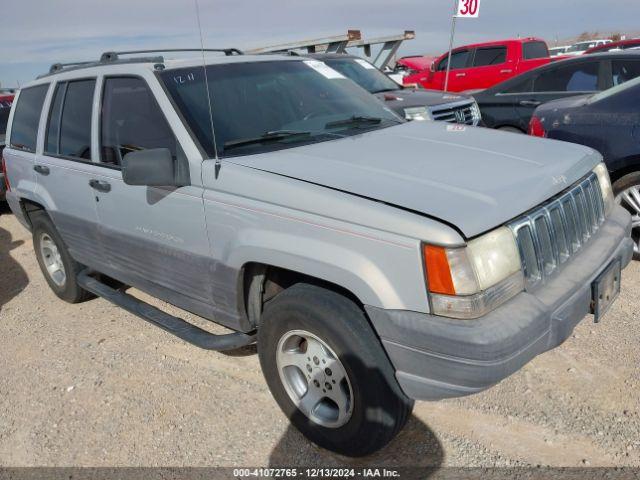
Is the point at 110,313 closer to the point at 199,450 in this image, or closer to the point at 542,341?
the point at 199,450

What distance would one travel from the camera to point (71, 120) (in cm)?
400

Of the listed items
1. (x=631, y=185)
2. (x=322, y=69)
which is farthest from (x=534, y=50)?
(x=322, y=69)

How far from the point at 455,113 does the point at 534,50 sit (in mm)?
6876

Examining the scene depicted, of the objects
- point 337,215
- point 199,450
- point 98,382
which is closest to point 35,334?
point 98,382

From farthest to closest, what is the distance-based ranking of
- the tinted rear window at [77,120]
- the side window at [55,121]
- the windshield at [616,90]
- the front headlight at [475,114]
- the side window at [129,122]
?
the front headlight at [475,114], the windshield at [616,90], the side window at [55,121], the tinted rear window at [77,120], the side window at [129,122]

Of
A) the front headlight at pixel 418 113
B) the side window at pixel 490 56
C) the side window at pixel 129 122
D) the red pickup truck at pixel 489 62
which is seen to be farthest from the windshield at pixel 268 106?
the side window at pixel 490 56

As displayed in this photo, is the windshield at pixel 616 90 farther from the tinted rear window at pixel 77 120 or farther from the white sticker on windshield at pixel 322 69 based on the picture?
the tinted rear window at pixel 77 120

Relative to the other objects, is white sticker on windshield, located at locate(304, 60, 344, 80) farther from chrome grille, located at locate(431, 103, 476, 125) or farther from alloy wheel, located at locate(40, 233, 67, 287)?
chrome grille, located at locate(431, 103, 476, 125)

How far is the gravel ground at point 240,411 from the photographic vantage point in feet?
9.06

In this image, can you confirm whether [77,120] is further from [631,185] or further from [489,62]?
[489,62]

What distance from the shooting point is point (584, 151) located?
3.24 m

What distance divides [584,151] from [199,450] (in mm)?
2698

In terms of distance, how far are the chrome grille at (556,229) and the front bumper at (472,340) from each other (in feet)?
0.38

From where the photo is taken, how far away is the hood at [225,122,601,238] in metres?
2.30
